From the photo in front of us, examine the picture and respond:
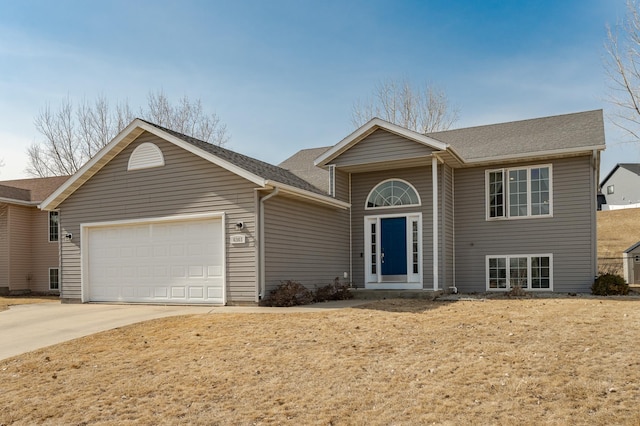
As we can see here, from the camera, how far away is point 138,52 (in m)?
17.5

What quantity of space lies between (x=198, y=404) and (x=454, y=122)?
26.7 metres

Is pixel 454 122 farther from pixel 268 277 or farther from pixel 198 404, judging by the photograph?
pixel 198 404

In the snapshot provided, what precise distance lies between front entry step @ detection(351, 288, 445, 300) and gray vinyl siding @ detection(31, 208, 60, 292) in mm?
13745

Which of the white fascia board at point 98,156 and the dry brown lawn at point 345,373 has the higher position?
the white fascia board at point 98,156

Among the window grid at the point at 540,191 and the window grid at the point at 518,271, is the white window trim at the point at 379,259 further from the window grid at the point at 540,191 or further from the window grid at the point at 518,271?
the window grid at the point at 540,191

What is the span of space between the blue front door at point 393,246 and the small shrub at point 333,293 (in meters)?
1.65

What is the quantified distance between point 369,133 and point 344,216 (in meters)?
2.72

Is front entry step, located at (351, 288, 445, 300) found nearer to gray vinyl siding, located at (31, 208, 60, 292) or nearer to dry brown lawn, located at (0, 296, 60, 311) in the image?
dry brown lawn, located at (0, 296, 60, 311)

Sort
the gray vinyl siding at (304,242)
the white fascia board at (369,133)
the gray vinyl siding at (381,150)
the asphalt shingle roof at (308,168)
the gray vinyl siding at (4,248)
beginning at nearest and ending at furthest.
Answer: the gray vinyl siding at (304,242)
the white fascia board at (369,133)
the gray vinyl siding at (381,150)
the asphalt shingle roof at (308,168)
the gray vinyl siding at (4,248)

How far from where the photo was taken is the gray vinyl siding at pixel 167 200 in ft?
39.3

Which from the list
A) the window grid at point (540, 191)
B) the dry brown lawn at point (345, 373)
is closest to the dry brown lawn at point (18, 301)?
the dry brown lawn at point (345, 373)

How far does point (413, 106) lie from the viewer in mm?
29641

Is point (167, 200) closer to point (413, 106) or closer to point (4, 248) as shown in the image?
point (4, 248)

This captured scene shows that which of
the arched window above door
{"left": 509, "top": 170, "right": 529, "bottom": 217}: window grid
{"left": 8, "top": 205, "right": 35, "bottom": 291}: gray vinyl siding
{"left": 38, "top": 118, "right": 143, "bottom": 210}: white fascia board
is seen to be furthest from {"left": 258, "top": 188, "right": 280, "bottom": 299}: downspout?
{"left": 8, "top": 205, "right": 35, "bottom": 291}: gray vinyl siding
